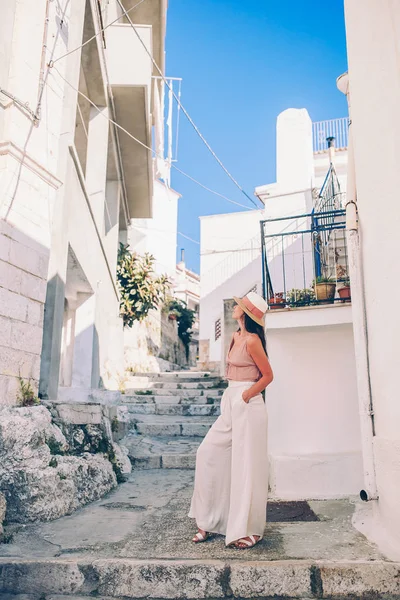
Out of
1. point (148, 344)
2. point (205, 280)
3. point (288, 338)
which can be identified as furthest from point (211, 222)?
point (288, 338)

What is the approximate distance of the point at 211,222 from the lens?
21.9 meters

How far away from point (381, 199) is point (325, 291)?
2.12 metres

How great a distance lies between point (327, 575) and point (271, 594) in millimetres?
340

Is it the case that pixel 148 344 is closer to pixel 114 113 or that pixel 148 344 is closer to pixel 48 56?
pixel 114 113

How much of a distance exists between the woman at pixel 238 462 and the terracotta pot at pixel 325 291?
2.19m

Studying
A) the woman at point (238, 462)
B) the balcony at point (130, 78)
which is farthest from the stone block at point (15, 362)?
the balcony at point (130, 78)

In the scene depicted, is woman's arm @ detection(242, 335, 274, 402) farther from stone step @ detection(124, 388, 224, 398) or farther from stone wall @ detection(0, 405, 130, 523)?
stone step @ detection(124, 388, 224, 398)

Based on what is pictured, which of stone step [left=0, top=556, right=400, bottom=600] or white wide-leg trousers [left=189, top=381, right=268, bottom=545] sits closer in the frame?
stone step [left=0, top=556, right=400, bottom=600]

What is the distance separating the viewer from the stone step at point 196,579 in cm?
275

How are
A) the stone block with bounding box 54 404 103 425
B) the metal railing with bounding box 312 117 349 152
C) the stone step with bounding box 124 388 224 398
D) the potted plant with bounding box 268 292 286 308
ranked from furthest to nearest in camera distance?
1. the metal railing with bounding box 312 117 349 152
2. the stone step with bounding box 124 388 224 398
3. the potted plant with bounding box 268 292 286 308
4. the stone block with bounding box 54 404 103 425

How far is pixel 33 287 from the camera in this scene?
469 centimetres

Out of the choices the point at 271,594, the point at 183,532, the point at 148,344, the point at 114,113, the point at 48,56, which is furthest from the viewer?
the point at 148,344

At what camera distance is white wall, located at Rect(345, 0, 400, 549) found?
11.1 ft

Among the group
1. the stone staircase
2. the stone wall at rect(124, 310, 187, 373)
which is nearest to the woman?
the stone staircase
